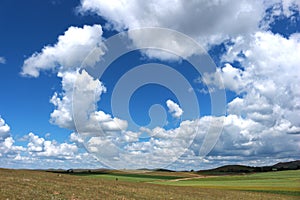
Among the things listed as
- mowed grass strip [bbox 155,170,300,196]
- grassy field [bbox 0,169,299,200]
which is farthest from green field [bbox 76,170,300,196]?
grassy field [bbox 0,169,299,200]

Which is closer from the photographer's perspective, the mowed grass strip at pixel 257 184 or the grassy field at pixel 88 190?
the grassy field at pixel 88 190

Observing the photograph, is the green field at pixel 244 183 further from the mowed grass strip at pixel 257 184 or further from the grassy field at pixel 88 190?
the grassy field at pixel 88 190

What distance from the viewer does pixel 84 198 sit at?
32781mm

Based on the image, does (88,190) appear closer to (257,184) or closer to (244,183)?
(257,184)

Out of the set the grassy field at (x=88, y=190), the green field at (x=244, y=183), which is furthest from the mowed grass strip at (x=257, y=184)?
the grassy field at (x=88, y=190)

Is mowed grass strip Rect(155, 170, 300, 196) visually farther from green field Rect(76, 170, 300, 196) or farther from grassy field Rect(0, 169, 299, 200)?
grassy field Rect(0, 169, 299, 200)

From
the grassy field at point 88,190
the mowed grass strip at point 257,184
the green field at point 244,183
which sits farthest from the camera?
the green field at point 244,183

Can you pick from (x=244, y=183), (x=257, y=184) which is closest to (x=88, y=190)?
(x=257, y=184)

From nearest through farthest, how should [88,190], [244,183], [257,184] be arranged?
[88,190], [257,184], [244,183]

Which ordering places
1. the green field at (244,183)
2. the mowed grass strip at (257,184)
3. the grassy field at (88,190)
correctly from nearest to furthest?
the grassy field at (88,190) < the mowed grass strip at (257,184) < the green field at (244,183)

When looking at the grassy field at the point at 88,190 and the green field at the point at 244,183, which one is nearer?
the grassy field at the point at 88,190

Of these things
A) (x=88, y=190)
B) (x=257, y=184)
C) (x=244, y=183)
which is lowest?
(x=88, y=190)

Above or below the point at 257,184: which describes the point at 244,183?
above

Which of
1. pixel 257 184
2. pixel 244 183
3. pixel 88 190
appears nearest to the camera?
pixel 88 190
